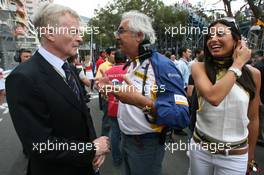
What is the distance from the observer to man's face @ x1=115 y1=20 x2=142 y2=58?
2283mm

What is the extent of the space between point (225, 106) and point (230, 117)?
86 mm

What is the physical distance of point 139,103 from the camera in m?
1.96

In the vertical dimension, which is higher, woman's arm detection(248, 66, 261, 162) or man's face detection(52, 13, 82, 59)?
man's face detection(52, 13, 82, 59)

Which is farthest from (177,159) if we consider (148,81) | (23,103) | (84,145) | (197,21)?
(197,21)

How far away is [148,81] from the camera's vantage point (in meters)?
2.18

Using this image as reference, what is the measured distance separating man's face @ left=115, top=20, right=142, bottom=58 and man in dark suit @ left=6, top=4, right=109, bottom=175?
47cm

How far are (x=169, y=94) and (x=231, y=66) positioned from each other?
1.47 ft

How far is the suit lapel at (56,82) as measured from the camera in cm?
170

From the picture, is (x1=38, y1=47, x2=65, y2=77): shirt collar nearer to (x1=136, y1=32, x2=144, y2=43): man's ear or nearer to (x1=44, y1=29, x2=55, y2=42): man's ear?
(x1=44, y1=29, x2=55, y2=42): man's ear

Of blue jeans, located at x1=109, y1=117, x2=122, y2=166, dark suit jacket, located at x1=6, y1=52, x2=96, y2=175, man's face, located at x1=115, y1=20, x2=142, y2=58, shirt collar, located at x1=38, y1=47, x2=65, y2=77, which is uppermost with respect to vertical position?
man's face, located at x1=115, y1=20, x2=142, y2=58

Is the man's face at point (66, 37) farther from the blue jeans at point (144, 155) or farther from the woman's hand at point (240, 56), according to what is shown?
the woman's hand at point (240, 56)

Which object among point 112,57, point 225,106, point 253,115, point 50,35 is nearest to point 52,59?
point 50,35

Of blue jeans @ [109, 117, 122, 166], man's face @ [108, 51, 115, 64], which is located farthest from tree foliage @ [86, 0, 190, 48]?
blue jeans @ [109, 117, 122, 166]

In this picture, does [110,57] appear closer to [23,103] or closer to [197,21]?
[23,103]
